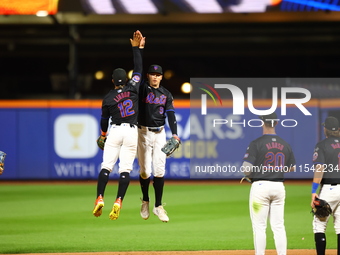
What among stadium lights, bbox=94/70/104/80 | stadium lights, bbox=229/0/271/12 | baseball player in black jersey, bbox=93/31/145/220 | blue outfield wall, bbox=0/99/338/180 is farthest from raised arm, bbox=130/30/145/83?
stadium lights, bbox=94/70/104/80

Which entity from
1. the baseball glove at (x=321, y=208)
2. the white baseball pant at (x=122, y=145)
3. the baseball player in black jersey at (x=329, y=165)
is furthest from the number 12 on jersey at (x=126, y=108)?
the baseball glove at (x=321, y=208)

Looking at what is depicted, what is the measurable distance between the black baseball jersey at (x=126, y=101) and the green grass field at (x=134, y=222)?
3.28 m

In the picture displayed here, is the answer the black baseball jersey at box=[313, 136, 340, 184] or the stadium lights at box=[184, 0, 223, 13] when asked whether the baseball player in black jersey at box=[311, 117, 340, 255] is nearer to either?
the black baseball jersey at box=[313, 136, 340, 184]

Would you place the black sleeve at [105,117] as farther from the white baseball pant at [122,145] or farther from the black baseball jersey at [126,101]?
the white baseball pant at [122,145]

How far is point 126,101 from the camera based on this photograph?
775cm

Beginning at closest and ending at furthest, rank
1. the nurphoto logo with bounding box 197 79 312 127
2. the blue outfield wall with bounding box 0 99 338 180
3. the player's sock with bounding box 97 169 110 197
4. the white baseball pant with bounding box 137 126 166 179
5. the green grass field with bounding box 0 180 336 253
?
the player's sock with bounding box 97 169 110 197, the white baseball pant with bounding box 137 126 166 179, the green grass field with bounding box 0 180 336 253, the nurphoto logo with bounding box 197 79 312 127, the blue outfield wall with bounding box 0 99 338 180

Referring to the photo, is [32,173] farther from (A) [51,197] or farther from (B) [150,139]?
(B) [150,139]

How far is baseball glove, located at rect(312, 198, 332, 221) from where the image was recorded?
309 inches

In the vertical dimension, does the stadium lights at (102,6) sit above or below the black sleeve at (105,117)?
above

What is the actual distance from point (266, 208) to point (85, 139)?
455 inches

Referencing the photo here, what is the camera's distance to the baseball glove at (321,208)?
7848 mm

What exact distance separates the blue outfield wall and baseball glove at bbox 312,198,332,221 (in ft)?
34.8

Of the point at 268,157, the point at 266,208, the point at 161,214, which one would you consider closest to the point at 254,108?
the point at 161,214

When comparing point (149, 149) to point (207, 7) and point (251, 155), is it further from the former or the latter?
point (207, 7)
